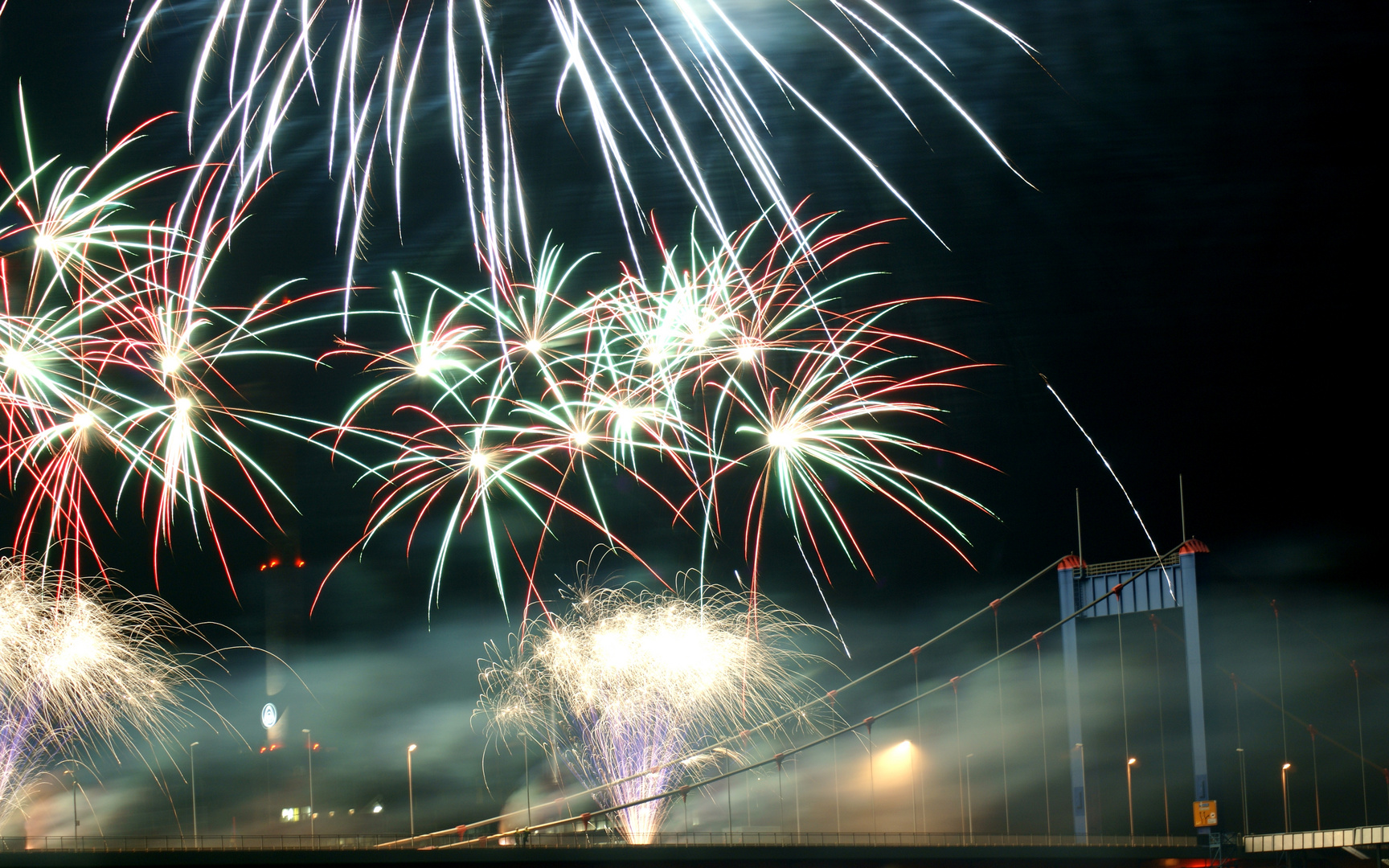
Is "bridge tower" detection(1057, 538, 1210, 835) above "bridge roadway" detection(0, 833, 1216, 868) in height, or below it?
above

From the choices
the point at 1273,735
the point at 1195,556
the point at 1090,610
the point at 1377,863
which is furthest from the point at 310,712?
the point at 1273,735

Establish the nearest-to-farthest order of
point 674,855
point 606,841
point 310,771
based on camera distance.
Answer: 1. point 674,855
2. point 606,841
3. point 310,771

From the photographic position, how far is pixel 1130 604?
41688 mm

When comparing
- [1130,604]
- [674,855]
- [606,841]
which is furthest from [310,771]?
[1130,604]

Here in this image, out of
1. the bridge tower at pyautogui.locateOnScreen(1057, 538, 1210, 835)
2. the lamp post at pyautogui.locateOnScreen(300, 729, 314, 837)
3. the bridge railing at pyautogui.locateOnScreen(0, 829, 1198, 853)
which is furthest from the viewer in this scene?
the lamp post at pyautogui.locateOnScreen(300, 729, 314, 837)

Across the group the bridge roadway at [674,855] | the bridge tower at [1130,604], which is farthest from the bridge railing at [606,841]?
the bridge tower at [1130,604]

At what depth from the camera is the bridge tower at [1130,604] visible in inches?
1543

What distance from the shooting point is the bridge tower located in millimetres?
39188

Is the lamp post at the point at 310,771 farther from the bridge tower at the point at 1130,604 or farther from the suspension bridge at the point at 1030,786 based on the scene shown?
the bridge tower at the point at 1130,604

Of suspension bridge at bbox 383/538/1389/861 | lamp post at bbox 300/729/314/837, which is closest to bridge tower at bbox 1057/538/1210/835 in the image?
suspension bridge at bbox 383/538/1389/861

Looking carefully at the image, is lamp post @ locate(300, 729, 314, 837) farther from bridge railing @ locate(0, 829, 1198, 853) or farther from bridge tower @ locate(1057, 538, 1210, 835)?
bridge tower @ locate(1057, 538, 1210, 835)

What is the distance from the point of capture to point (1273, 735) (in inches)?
2426

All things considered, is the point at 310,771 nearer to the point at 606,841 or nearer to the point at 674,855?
the point at 606,841

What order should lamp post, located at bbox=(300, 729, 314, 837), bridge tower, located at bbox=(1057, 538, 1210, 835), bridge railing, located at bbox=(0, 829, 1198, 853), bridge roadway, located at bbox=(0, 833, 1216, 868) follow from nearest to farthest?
1. bridge roadway, located at bbox=(0, 833, 1216, 868)
2. bridge railing, located at bbox=(0, 829, 1198, 853)
3. bridge tower, located at bbox=(1057, 538, 1210, 835)
4. lamp post, located at bbox=(300, 729, 314, 837)
